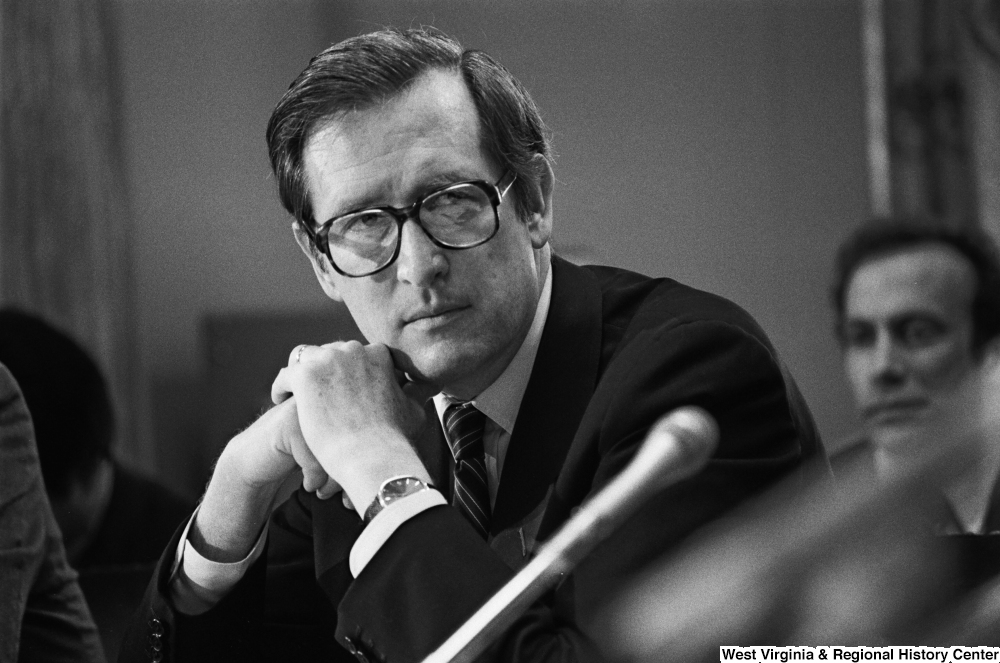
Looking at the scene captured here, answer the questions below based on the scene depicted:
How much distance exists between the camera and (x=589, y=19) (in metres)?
1.85

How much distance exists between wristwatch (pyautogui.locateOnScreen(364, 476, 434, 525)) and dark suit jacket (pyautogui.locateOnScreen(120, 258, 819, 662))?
0.11 feet

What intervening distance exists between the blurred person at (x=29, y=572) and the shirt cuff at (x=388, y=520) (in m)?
0.52

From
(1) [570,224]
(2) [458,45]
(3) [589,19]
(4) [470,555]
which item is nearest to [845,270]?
(3) [589,19]

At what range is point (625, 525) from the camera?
0.99 metres

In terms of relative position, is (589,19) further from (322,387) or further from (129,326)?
(129,326)

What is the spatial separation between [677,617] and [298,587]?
0.73m

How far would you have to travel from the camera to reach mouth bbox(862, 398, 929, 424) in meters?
1.77

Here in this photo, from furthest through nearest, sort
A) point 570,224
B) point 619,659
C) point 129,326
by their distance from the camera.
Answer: point 129,326, point 570,224, point 619,659

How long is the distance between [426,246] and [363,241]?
0.08m

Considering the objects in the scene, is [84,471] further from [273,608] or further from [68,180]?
[68,180]

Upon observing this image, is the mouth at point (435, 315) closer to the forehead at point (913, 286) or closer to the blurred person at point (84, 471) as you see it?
the blurred person at point (84, 471)

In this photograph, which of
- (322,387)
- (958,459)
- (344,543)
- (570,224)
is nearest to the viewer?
(958,459)

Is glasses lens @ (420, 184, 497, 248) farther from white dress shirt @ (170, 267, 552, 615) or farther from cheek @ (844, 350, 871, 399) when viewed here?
cheek @ (844, 350, 871, 399)

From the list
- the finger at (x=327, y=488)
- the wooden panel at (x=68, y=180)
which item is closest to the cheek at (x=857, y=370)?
the finger at (x=327, y=488)
